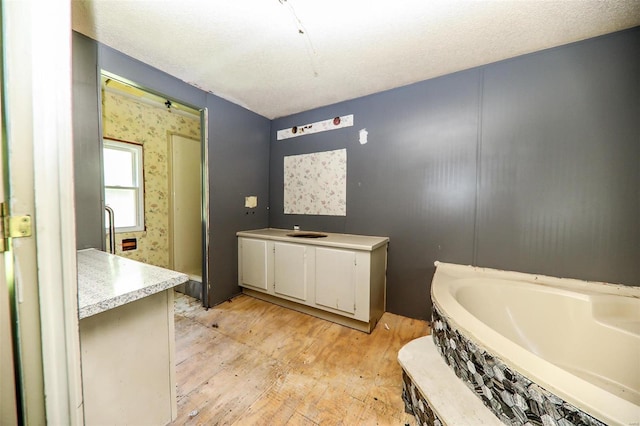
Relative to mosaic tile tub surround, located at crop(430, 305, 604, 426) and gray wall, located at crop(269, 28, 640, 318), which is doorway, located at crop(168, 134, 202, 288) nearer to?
gray wall, located at crop(269, 28, 640, 318)

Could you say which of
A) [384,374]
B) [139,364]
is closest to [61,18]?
[139,364]

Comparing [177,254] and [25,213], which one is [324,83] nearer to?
[25,213]

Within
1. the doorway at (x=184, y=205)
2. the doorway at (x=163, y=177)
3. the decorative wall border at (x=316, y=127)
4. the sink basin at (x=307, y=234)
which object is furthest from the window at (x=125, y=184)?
the sink basin at (x=307, y=234)

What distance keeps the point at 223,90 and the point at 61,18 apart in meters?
1.98

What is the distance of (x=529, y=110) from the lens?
1.76 metres

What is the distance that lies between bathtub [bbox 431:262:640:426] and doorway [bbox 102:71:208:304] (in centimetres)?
239

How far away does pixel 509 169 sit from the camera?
1.83 meters

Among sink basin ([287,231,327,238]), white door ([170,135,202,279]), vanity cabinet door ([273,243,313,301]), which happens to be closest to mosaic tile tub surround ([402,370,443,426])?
vanity cabinet door ([273,243,313,301])

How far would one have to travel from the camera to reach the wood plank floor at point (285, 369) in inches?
49.3

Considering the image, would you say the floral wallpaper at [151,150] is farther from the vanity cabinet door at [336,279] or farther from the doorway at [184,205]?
the vanity cabinet door at [336,279]

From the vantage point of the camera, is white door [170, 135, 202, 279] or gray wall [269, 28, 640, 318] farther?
white door [170, 135, 202, 279]

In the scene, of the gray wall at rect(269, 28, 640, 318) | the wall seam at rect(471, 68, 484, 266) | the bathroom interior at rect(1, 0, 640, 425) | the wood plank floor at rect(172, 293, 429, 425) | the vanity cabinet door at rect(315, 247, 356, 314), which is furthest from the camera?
the vanity cabinet door at rect(315, 247, 356, 314)

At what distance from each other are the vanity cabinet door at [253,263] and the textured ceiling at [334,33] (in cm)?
170

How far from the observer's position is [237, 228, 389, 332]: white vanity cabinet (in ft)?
6.61
